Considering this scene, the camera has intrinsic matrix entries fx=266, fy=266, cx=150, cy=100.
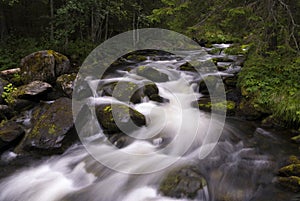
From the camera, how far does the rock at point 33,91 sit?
7945 millimetres

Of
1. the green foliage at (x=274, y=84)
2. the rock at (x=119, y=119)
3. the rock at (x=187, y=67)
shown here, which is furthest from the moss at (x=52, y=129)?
the rock at (x=187, y=67)

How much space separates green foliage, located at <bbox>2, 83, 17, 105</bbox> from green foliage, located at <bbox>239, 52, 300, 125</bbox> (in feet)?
22.2

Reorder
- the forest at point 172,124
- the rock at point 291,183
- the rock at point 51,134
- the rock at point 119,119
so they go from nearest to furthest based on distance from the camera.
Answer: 1. the rock at point 291,183
2. the forest at point 172,124
3. the rock at point 51,134
4. the rock at point 119,119

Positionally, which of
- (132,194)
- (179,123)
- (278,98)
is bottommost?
(132,194)

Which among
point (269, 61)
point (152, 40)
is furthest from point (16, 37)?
point (269, 61)

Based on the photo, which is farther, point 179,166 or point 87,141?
point 87,141

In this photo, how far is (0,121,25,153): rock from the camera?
6016 millimetres

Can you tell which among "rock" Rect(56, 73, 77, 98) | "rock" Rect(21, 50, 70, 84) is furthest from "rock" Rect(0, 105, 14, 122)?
"rock" Rect(21, 50, 70, 84)

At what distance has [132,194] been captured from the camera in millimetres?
4621

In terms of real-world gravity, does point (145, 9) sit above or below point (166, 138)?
above

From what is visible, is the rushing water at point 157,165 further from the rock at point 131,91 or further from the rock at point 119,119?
the rock at point 131,91

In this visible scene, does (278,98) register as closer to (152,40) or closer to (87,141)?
(87,141)

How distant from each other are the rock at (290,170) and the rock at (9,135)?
18.6 ft

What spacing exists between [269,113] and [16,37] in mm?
12691
